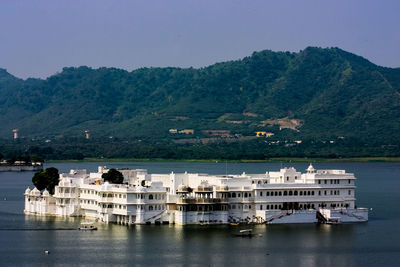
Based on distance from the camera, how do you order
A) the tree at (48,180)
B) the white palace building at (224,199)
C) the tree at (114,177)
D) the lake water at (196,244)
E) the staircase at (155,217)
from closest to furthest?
1. the lake water at (196,244)
2. the white palace building at (224,199)
3. the staircase at (155,217)
4. the tree at (114,177)
5. the tree at (48,180)

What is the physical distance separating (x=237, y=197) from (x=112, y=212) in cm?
825

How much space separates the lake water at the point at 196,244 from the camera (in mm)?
52281

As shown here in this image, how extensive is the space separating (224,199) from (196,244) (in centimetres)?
700

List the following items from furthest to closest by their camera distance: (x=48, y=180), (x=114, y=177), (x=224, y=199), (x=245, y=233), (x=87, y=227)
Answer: (x=48, y=180) < (x=114, y=177) < (x=224, y=199) < (x=87, y=227) < (x=245, y=233)

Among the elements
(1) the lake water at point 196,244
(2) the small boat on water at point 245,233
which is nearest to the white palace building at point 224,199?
(1) the lake water at point 196,244

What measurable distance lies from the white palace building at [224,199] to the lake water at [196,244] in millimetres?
1073

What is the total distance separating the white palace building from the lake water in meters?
1.07

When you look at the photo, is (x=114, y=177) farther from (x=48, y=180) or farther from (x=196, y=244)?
(x=196, y=244)

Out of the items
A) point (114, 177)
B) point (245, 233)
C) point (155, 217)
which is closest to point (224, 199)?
point (245, 233)

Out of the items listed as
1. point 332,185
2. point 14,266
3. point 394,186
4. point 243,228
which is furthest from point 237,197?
point 394,186

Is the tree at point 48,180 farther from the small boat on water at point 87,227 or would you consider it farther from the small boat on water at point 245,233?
the small boat on water at point 245,233

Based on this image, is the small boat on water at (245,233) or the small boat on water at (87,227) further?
the small boat on water at (87,227)

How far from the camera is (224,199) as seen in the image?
206 feet

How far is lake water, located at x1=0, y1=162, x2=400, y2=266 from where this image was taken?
52.3m
